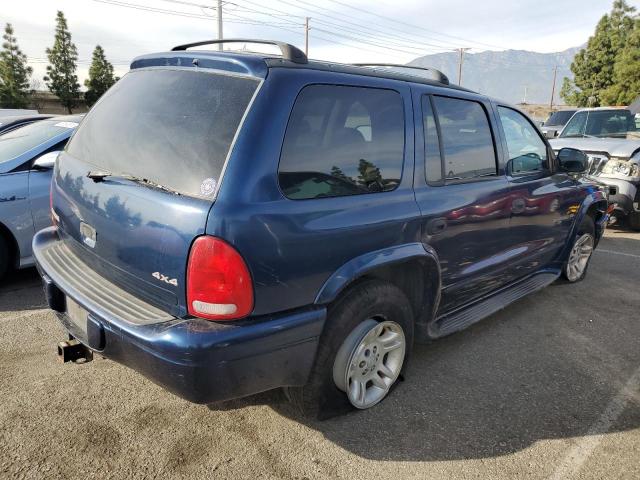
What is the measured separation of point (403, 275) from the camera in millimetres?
2764

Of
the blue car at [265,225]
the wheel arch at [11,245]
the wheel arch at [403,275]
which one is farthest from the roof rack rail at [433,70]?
the wheel arch at [11,245]

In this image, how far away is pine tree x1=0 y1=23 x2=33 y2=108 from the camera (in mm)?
35031

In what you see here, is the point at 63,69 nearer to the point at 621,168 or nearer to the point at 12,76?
the point at 12,76

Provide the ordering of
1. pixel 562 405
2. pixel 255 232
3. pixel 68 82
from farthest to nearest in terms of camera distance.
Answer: pixel 68 82, pixel 562 405, pixel 255 232

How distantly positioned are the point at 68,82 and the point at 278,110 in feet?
144

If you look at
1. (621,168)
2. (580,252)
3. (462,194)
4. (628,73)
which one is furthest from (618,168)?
(628,73)

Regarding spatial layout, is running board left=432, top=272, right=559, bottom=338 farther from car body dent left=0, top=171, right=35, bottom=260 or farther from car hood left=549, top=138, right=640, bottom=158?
car hood left=549, top=138, right=640, bottom=158

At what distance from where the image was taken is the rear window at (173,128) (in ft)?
6.68

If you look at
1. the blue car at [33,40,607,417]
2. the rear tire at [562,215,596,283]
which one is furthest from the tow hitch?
the rear tire at [562,215,596,283]

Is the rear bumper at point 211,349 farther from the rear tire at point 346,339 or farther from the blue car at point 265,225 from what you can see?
the rear tire at point 346,339

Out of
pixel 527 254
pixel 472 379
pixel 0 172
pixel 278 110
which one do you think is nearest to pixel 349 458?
pixel 472 379

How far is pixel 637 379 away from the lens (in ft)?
10.4

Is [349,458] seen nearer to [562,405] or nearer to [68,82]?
[562,405]

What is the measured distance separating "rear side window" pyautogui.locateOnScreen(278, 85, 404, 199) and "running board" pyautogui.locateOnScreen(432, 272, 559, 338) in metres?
1.10
